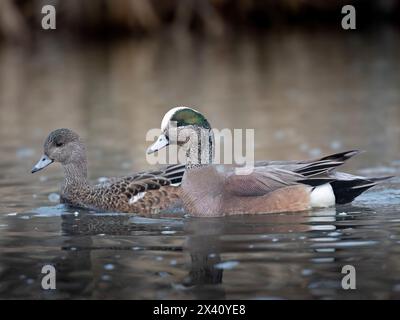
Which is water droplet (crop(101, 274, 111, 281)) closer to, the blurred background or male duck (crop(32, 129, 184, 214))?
male duck (crop(32, 129, 184, 214))

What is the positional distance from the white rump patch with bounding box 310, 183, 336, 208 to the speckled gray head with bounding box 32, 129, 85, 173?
227cm

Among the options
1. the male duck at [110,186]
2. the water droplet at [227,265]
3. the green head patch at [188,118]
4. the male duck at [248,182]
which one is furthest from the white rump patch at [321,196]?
the water droplet at [227,265]

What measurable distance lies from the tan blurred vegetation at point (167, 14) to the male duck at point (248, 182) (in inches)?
658

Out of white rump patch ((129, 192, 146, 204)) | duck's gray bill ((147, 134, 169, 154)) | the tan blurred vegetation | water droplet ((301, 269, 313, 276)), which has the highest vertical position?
the tan blurred vegetation

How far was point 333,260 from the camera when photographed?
21.7 feet


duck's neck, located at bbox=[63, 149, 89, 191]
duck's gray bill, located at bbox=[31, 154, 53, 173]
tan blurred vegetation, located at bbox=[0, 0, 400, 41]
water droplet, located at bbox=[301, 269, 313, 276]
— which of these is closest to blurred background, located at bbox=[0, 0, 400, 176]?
tan blurred vegetation, located at bbox=[0, 0, 400, 41]

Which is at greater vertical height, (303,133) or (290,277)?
(303,133)

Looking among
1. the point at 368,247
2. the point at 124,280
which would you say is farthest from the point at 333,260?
the point at 124,280

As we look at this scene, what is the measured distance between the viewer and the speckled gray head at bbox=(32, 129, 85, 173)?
923 cm

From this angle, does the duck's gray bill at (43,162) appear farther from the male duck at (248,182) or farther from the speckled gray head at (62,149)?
the male duck at (248,182)

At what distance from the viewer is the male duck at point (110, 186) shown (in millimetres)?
8695

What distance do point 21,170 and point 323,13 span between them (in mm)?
21637

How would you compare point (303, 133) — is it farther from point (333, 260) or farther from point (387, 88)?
point (333, 260)
